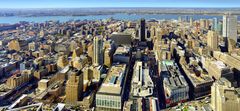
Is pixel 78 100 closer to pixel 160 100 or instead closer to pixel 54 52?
pixel 160 100

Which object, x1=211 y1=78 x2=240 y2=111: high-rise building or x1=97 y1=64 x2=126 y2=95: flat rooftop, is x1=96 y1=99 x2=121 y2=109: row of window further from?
Answer: x1=211 y1=78 x2=240 y2=111: high-rise building

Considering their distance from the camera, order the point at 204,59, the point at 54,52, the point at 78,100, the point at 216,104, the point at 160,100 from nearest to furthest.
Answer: the point at 216,104
the point at 78,100
the point at 160,100
the point at 204,59
the point at 54,52

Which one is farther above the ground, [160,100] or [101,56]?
[101,56]

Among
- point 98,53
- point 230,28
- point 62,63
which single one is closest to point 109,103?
point 98,53

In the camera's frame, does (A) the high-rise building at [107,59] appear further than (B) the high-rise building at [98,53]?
Yes

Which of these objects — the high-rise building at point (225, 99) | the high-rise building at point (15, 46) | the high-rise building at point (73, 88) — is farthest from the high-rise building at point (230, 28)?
the high-rise building at point (15, 46)

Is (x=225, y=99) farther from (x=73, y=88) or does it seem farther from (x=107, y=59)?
(x=107, y=59)

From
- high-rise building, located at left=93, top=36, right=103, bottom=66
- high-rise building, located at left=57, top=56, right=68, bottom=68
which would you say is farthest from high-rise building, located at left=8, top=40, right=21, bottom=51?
high-rise building, located at left=93, top=36, right=103, bottom=66

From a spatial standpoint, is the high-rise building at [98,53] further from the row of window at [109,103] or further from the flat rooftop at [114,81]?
the row of window at [109,103]

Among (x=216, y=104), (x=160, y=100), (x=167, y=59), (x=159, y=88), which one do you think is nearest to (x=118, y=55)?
(x=167, y=59)

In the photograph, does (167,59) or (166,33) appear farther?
(166,33)

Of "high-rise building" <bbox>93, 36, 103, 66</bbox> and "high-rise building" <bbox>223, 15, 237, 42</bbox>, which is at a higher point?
"high-rise building" <bbox>223, 15, 237, 42</bbox>
